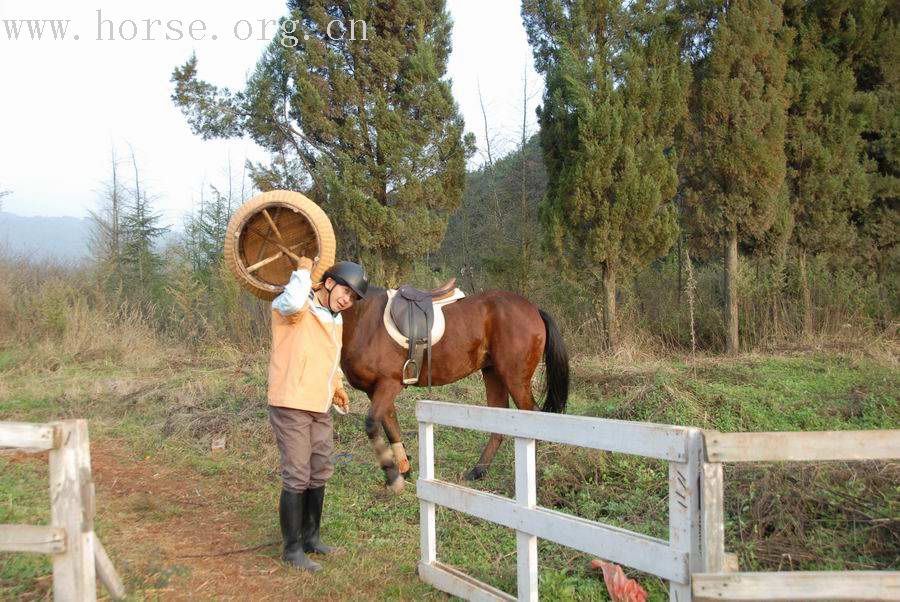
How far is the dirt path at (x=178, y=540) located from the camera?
4.12 meters

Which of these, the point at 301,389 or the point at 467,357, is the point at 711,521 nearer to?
the point at 301,389

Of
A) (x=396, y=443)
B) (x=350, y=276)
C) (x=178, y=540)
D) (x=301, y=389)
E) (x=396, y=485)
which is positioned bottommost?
(x=178, y=540)

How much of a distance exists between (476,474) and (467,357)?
1.16 metres

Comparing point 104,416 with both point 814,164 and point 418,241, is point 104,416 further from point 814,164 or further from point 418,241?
point 814,164

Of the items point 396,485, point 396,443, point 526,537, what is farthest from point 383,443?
point 526,537

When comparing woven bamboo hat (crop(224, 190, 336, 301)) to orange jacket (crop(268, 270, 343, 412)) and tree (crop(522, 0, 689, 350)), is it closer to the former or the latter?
orange jacket (crop(268, 270, 343, 412))

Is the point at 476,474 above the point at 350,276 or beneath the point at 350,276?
beneath

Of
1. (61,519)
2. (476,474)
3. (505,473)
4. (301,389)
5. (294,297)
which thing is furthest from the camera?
(505,473)

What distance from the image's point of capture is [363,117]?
1370 cm

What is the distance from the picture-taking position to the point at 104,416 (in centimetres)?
955

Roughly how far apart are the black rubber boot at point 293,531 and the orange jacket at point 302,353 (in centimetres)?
59

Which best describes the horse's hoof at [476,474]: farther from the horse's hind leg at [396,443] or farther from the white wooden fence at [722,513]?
the white wooden fence at [722,513]

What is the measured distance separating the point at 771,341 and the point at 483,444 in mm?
7583

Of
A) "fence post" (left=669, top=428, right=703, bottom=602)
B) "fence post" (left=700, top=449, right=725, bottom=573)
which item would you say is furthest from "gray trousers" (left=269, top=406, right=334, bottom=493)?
"fence post" (left=700, top=449, right=725, bottom=573)
